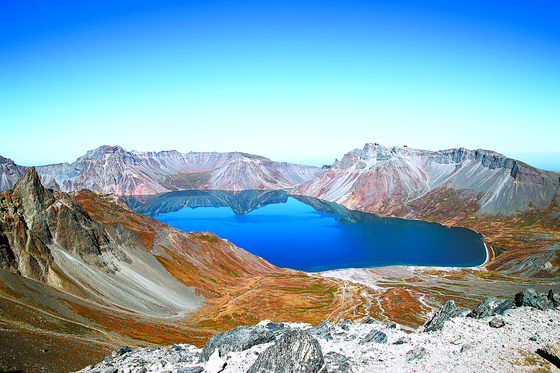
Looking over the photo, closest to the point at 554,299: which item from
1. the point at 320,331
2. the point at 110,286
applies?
the point at 320,331

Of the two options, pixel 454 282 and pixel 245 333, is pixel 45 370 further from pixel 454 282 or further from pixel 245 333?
pixel 454 282

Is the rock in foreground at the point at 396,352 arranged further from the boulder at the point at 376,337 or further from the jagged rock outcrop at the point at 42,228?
the jagged rock outcrop at the point at 42,228

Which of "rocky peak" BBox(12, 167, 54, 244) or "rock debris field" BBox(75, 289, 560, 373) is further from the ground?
"rocky peak" BBox(12, 167, 54, 244)

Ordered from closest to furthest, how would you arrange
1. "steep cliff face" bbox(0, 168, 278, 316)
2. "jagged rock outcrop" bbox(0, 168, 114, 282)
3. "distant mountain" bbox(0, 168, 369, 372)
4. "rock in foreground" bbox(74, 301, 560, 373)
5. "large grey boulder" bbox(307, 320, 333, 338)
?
"rock in foreground" bbox(74, 301, 560, 373), "distant mountain" bbox(0, 168, 369, 372), "large grey boulder" bbox(307, 320, 333, 338), "jagged rock outcrop" bbox(0, 168, 114, 282), "steep cliff face" bbox(0, 168, 278, 316)

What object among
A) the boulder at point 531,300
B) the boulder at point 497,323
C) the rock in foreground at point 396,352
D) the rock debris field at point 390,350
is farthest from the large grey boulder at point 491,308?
the boulder at point 497,323

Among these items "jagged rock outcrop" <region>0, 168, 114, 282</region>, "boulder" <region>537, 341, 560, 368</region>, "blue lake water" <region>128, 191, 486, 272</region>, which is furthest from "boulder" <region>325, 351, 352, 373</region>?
"blue lake water" <region>128, 191, 486, 272</region>

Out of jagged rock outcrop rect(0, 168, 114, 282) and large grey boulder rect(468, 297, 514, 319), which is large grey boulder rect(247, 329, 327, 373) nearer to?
large grey boulder rect(468, 297, 514, 319)

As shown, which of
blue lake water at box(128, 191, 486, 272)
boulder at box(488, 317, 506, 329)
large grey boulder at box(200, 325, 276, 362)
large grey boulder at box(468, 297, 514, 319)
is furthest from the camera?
blue lake water at box(128, 191, 486, 272)

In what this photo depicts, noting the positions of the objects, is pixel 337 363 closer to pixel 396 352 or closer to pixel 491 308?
pixel 396 352

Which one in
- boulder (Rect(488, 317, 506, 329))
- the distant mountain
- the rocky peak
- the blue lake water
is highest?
the rocky peak
